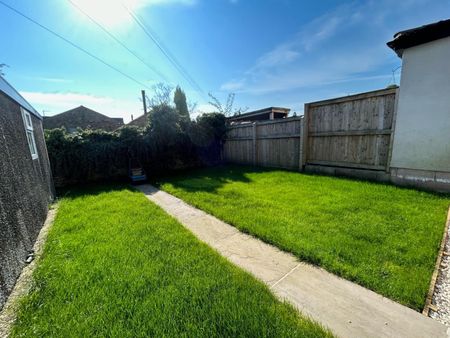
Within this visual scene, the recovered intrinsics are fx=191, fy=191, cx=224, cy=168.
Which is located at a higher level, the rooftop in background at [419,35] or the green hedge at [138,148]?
the rooftop in background at [419,35]

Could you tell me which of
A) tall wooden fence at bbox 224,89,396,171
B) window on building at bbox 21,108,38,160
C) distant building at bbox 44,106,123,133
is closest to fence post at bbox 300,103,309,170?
tall wooden fence at bbox 224,89,396,171

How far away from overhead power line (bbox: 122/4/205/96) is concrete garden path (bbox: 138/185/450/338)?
941cm

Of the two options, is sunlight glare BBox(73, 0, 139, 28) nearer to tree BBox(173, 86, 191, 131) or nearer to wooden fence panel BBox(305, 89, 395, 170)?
wooden fence panel BBox(305, 89, 395, 170)

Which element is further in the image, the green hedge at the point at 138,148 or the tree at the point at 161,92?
the tree at the point at 161,92

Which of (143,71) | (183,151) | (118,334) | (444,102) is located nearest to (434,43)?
(444,102)

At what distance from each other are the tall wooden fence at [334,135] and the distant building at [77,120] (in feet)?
54.6

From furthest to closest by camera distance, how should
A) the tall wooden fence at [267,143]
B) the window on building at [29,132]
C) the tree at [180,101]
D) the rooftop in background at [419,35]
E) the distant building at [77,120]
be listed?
1. the distant building at [77,120]
2. the tree at [180,101]
3. the tall wooden fence at [267,143]
4. the rooftop in background at [419,35]
5. the window on building at [29,132]

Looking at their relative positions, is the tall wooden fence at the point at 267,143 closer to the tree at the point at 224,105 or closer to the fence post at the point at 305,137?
the fence post at the point at 305,137

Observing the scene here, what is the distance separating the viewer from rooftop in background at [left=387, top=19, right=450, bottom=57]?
387 centimetres

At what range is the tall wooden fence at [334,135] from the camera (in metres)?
5.00

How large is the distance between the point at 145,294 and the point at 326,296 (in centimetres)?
163

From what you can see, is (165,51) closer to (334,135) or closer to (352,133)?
(334,135)

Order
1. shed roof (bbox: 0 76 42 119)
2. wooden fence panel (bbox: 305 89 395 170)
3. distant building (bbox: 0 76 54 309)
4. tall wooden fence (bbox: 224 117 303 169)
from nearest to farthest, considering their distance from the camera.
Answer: distant building (bbox: 0 76 54 309)
shed roof (bbox: 0 76 42 119)
wooden fence panel (bbox: 305 89 395 170)
tall wooden fence (bbox: 224 117 303 169)

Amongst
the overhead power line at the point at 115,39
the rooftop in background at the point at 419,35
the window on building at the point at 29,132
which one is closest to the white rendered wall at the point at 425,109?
the rooftop in background at the point at 419,35
